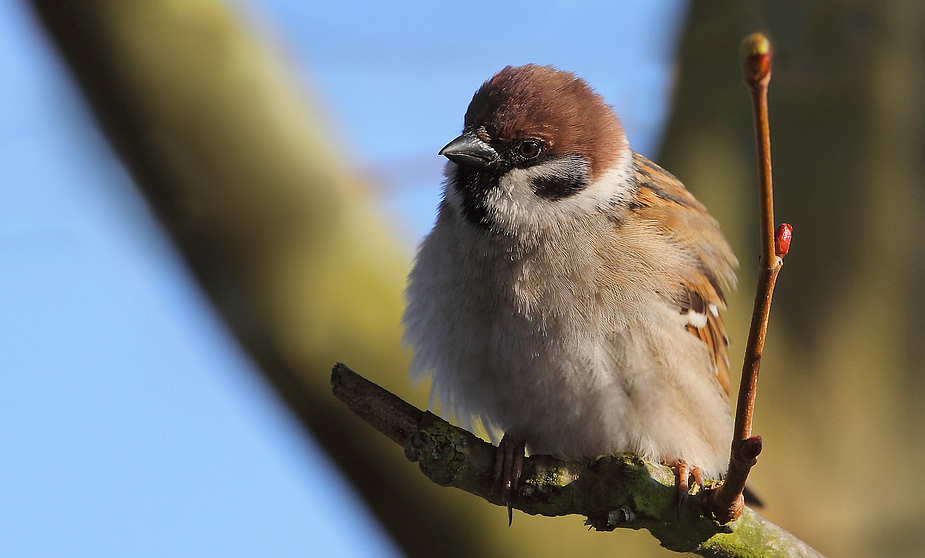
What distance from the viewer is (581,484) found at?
223 centimetres

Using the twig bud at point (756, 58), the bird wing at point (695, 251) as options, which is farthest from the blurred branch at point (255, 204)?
the twig bud at point (756, 58)

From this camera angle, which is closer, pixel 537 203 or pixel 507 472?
pixel 507 472

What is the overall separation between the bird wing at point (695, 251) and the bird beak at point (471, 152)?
538 millimetres

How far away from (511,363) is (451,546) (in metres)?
0.84

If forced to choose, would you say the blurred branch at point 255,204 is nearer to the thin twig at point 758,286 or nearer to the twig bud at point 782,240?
the thin twig at point 758,286

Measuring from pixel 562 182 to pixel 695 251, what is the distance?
547mm

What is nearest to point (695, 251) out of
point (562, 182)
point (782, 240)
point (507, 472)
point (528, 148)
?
point (562, 182)

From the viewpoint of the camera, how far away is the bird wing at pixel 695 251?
2885mm

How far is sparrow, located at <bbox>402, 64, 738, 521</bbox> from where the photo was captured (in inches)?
103

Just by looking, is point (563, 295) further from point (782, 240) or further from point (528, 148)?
point (782, 240)

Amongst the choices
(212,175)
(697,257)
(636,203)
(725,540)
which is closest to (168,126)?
(212,175)

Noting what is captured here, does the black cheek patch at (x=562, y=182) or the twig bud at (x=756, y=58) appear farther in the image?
the black cheek patch at (x=562, y=182)

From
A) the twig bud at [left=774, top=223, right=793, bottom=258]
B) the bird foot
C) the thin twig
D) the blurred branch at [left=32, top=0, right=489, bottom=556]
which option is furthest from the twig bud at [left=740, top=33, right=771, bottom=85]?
the blurred branch at [left=32, top=0, right=489, bottom=556]

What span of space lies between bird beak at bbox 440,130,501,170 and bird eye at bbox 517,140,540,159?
83mm
